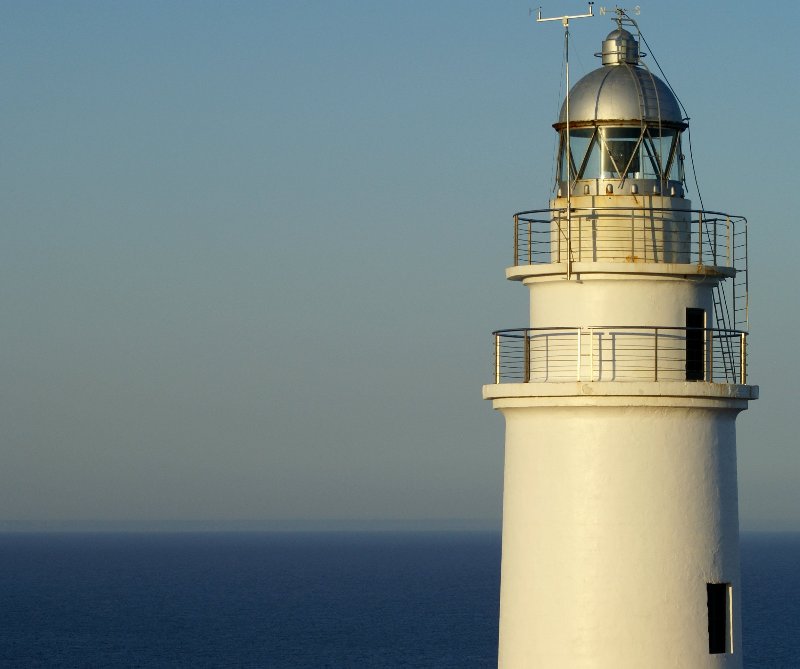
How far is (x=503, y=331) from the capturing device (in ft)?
56.7

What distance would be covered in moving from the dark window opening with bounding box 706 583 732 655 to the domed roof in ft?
16.4

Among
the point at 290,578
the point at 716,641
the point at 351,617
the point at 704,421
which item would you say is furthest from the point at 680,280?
the point at 290,578

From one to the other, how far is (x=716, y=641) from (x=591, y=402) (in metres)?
2.86

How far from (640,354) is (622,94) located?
278 cm

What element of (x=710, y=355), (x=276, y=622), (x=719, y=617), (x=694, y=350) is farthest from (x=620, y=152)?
(x=276, y=622)

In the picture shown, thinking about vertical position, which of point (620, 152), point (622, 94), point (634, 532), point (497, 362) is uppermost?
point (622, 94)

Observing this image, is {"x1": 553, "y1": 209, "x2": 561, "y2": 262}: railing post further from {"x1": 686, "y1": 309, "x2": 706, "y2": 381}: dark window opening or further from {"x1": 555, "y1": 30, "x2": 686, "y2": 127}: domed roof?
{"x1": 686, "y1": 309, "x2": 706, "y2": 381}: dark window opening

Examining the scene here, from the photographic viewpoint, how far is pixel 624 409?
54.4ft

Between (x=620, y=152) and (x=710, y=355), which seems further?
(x=620, y=152)

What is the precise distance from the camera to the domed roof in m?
17.0

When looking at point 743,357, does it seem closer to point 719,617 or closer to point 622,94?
point 719,617

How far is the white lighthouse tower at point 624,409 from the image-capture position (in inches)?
651

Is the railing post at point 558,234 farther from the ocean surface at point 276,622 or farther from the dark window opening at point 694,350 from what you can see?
the ocean surface at point 276,622

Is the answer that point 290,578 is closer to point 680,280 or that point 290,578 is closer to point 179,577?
point 179,577
